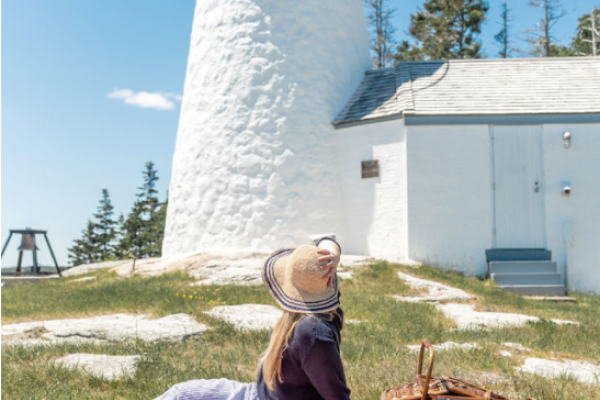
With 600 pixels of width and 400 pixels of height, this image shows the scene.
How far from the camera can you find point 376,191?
13.4 meters

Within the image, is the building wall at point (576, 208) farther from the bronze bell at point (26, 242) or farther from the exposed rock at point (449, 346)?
the bronze bell at point (26, 242)

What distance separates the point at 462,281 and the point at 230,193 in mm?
5880

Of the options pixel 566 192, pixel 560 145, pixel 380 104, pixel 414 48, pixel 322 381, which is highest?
pixel 414 48

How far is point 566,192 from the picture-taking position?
1258cm

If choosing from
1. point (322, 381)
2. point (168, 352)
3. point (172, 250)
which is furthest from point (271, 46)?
point (322, 381)

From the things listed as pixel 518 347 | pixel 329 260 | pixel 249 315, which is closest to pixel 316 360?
pixel 329 260

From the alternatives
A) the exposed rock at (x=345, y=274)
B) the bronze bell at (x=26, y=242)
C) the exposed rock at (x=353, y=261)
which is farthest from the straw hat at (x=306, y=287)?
the bronze bell at (x=26, y=242)

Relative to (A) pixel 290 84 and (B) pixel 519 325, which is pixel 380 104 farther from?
(B) pixel 519 325

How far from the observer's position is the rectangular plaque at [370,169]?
43.7ft

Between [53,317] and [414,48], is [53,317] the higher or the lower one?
the lower one

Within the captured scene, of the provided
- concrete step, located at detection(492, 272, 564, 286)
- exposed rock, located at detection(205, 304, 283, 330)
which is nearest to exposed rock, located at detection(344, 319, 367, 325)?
exposed rock, located at detection(205, 304, 283, 330)

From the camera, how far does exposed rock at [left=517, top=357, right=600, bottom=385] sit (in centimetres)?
459

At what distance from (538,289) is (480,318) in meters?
4.66

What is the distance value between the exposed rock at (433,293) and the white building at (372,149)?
2.17 metres
